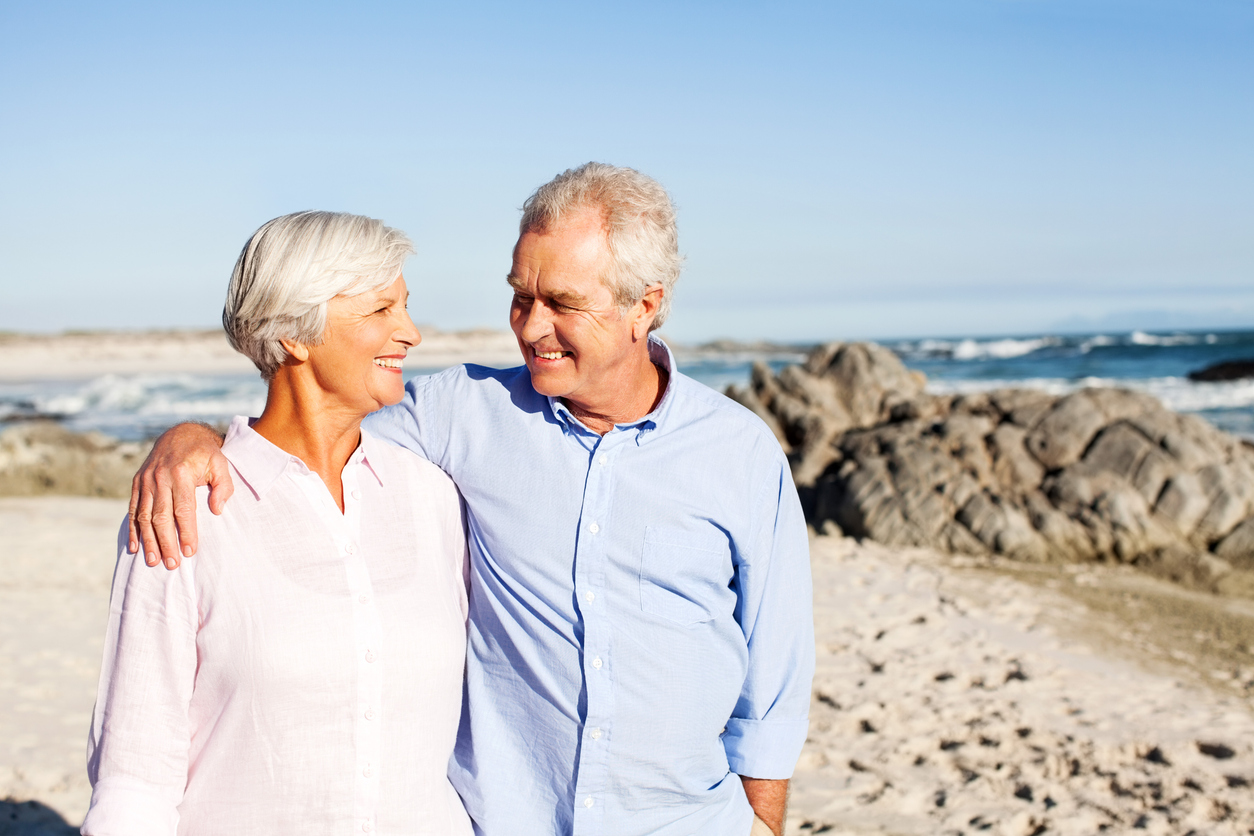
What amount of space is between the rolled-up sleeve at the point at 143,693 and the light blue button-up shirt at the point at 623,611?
677mm

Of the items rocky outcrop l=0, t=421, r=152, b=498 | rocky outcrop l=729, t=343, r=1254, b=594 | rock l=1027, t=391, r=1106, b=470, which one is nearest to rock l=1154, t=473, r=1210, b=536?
rocky outcrop l=729, t=343, r=1254, b=594

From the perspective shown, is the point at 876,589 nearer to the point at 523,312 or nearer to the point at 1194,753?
the point at 1194,753

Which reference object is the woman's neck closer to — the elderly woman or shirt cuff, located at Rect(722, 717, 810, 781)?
the elderly woman

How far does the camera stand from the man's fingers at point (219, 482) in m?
1.92

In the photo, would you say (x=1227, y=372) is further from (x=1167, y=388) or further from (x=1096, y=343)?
(x=1096, y=343)

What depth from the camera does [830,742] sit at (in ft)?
16.8

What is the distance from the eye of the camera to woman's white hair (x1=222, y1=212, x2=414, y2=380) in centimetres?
198

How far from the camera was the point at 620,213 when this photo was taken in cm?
230

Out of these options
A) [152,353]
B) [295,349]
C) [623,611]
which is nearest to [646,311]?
[623,611]

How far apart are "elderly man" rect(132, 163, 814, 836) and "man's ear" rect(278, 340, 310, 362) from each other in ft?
0.90

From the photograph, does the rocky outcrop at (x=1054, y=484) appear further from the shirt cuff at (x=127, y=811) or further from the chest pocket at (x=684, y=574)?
the shirt cuff at (x=127, y=811)

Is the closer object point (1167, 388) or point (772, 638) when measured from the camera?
point (772, 638)

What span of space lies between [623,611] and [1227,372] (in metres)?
33.9

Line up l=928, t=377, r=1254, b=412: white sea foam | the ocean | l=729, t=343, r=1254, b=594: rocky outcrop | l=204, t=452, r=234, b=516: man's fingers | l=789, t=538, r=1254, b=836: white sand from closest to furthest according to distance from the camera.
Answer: l=204, t=452, r=234, b=516: man's fingers, l=789, t=538, r=1254, b=836: white sand, l=729, t=343, r=1254, b=594: rocky outcrop, l=928, t=377, r=1254, b=412: white sea foam, the ocean
